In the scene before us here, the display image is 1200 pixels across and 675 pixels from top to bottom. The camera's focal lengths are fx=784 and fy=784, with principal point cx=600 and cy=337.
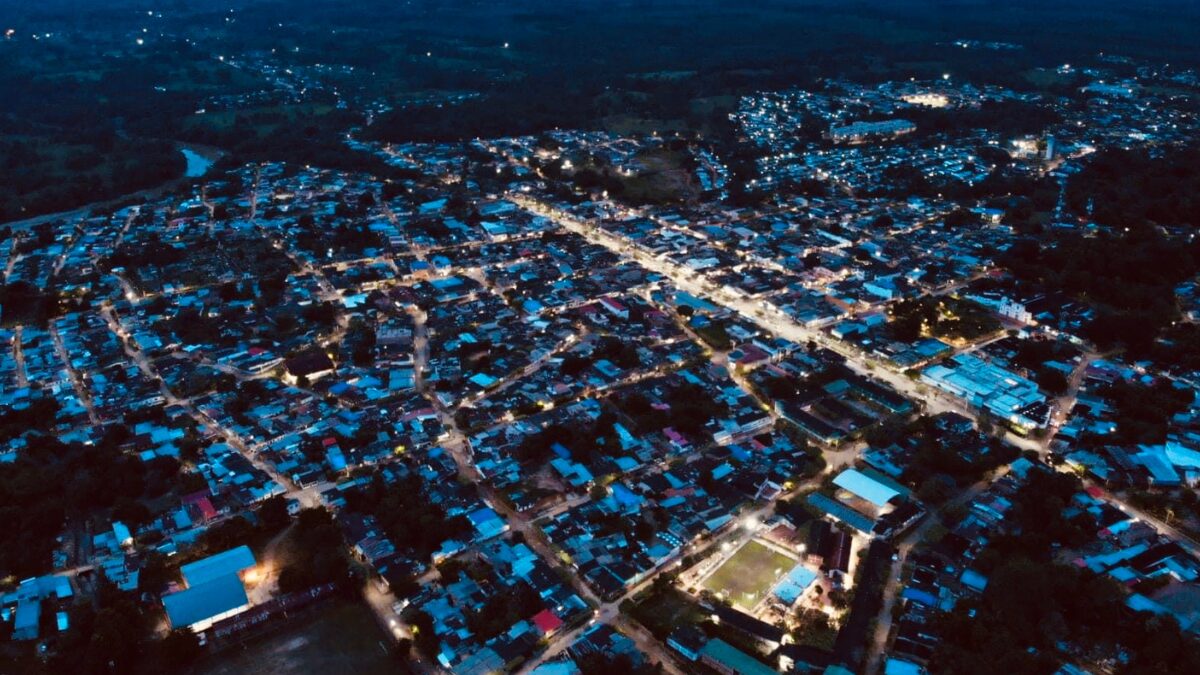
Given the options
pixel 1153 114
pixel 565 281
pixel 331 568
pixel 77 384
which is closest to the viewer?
pixel 331 568

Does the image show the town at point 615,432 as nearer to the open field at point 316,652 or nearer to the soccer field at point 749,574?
the soccer field at point 749,574

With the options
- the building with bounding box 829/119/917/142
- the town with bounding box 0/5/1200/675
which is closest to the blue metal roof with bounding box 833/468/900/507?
the town with bounding box 0/5/1200/675

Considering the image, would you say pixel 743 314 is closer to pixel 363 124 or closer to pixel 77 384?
pixel 77 384

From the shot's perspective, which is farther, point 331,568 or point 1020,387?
point 1020,387

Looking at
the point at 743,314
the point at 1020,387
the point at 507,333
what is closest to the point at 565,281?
the point at 507,333

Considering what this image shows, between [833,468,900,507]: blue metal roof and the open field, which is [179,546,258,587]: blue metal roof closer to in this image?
the open field

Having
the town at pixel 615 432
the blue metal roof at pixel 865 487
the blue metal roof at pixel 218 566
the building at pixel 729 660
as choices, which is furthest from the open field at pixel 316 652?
the blue metal roof at pixel 865 487

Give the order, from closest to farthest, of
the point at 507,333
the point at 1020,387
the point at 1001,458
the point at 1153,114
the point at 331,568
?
1. the point at 331,568
2. the point at 1001,458
3. the point at 1020,387
4. the point at 507,333
5. the point at 1153,114
